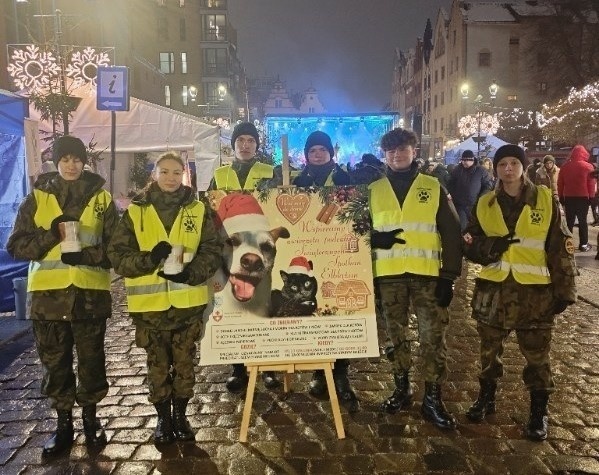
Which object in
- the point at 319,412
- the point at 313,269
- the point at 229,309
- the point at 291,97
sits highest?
the point at 291,97

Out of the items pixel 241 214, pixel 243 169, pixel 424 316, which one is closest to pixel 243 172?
pixel 243 169

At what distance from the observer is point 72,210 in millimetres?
3840

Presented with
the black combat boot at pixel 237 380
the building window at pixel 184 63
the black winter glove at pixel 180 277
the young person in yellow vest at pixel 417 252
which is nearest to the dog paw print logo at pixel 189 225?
the black winter glove at pixel 180 277

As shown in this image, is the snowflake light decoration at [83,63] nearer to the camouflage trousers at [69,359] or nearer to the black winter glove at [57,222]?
the black winter glove at [57,222]

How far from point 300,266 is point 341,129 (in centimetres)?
1194

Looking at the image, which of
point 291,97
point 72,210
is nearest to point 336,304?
point 72,210

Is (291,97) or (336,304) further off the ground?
(291,97)

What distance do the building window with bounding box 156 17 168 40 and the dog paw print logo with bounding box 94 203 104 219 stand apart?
5947cm

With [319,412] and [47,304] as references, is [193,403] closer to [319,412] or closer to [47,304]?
[319,412]

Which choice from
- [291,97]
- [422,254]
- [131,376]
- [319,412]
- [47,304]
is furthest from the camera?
[291,97]

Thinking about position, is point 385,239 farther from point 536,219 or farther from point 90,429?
point 90,429

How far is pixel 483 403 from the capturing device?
4.25 meters

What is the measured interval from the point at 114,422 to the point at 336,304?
196 centimetres

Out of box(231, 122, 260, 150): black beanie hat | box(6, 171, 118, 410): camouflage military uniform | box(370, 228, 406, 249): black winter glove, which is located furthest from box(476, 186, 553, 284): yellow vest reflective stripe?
box(6, 171, 118, 410): camouflage military uniform
